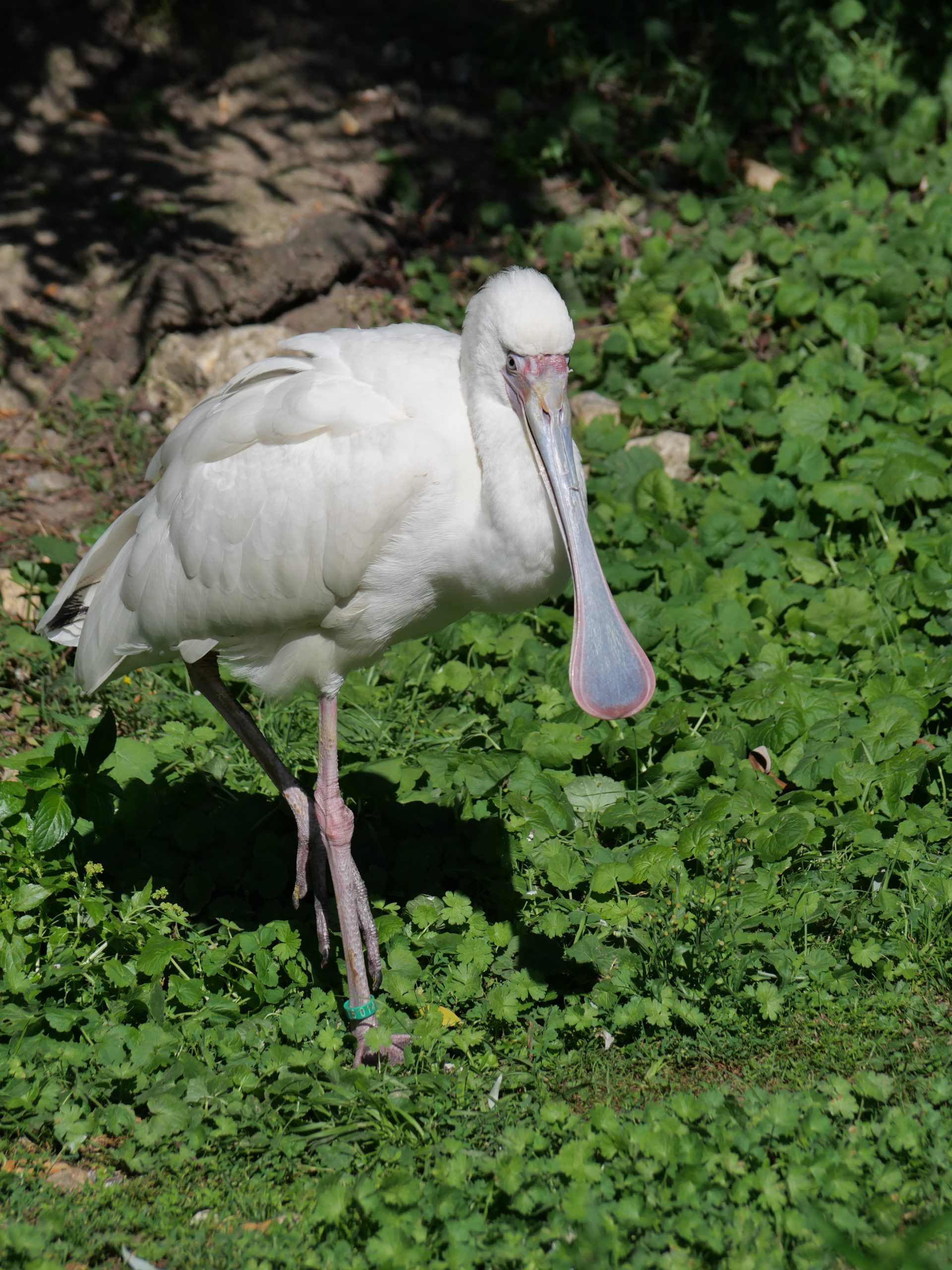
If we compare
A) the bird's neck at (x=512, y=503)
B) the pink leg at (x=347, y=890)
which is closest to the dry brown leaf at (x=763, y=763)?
the bird's neck at (x=512, y=503)

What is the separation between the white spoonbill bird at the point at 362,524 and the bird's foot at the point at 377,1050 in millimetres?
11

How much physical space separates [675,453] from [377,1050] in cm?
377

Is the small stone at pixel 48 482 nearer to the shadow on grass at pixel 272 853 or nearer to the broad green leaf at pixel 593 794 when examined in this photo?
the shadow on grass at pixel 272 853

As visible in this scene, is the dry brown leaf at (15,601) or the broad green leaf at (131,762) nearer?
the broad green leaf at (131,762)

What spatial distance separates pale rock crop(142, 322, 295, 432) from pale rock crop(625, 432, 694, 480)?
2249 millimetres

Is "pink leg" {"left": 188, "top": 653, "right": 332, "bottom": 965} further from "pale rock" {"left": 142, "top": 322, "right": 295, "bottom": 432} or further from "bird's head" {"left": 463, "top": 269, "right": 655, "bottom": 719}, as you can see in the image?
"pale rock" {"left": 142, "top": 322, "right": 295, "bottom": 432}

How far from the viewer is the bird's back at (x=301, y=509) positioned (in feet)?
12.6

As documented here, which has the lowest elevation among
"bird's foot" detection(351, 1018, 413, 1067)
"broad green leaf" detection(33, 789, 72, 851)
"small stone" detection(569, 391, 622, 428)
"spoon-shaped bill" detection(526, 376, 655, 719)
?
"bird's foot" detection(351, 1018, 413, 1067)

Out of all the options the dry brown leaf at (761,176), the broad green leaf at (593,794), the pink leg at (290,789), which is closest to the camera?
the pink leg at (290,789)

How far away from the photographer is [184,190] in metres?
8.00

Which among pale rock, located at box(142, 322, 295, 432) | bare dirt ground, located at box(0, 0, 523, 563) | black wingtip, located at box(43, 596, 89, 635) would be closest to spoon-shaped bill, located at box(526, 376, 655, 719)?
black wingtip, located at box(43, 596, 89, 635)

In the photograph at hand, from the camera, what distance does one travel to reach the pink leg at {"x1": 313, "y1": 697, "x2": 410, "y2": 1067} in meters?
4.05

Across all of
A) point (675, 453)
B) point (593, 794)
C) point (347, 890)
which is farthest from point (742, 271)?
point (347, 890)

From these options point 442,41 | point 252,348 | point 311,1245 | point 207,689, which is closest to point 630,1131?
point 311,1245
